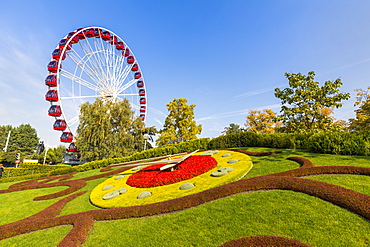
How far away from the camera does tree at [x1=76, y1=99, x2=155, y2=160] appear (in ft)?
95.2

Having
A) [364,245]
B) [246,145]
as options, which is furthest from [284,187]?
[246,145]

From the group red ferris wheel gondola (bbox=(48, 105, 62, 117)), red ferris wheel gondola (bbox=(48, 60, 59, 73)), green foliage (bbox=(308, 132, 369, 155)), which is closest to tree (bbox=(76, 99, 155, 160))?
red ferris wheel gondola (bbox=(48, 105, 62, 117))

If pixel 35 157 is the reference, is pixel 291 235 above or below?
below

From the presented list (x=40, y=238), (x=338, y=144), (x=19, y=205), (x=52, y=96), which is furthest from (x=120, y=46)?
(x=338, y=144)

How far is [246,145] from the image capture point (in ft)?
54.4

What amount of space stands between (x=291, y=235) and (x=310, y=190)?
7.07 ft

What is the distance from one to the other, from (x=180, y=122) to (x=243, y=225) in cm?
2950

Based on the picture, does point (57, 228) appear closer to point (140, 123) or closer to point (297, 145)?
point (297, 145)

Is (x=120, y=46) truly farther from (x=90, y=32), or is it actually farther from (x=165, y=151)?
(x=165, y=151)

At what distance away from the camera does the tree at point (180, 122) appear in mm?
34188

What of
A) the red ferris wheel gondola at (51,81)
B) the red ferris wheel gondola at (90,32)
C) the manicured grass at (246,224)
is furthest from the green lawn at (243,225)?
the red ferris wheel gondola at (90,32)

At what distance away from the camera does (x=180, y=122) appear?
34125 millimetres

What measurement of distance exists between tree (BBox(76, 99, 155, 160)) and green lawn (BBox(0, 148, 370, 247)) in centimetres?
2384

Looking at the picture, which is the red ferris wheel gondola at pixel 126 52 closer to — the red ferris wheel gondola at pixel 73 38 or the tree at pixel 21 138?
the red ferris wheel gondola at pixel 73 38
